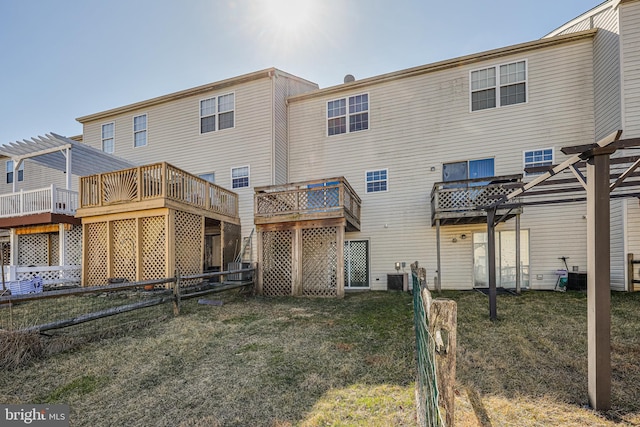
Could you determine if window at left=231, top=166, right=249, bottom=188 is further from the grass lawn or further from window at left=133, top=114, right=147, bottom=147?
the grass lawn

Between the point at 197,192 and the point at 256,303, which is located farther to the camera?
the point at 197,192

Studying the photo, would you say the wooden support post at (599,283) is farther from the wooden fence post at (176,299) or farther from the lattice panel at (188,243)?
the lattice panel at (188,243)

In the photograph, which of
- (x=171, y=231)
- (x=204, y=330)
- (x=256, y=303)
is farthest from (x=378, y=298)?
(x=171, y=231)

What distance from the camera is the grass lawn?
9.08 feet

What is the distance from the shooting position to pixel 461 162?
10414 mm

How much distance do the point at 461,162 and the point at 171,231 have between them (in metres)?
10.1

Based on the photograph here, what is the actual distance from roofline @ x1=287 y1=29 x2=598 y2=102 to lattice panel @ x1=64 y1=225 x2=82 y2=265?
10.1m

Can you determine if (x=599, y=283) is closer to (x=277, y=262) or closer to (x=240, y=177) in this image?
(x=277, y=262)

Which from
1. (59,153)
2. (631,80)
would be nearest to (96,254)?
(59,153)

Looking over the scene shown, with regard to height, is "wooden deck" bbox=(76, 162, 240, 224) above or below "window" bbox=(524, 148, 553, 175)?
below

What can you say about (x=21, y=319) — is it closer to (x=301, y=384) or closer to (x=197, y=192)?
(x=197, y=192)

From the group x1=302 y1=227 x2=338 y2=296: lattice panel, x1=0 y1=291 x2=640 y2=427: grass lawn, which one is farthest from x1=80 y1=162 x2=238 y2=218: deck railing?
x1=0 y1=291 x2=640 y2=427: grass lawn

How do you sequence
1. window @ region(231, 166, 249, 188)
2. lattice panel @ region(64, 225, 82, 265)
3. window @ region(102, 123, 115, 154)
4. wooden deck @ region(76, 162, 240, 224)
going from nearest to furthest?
wooden deck @ region(76, 162, 240, 224) → lattice panel @ region(64, 225, 82, 265) → window @ region(231, 166, 249, 188) → window @ region(102, 123, 115, 154)

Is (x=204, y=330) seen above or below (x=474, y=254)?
below
